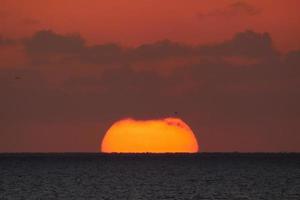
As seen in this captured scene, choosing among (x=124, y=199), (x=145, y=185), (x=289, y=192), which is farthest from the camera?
(x=145, y=185)

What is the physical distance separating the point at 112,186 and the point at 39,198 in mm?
22359

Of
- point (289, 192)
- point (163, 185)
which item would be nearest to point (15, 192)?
point (163, 185)

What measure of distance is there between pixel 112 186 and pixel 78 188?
5772 millimetres

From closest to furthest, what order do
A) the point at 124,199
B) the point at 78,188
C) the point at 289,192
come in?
the point at 124,199, the point at 289,192, the point at 78,188

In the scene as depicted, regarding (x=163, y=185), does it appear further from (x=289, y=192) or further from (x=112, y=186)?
(x=289, y=192)

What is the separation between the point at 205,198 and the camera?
86.9 m

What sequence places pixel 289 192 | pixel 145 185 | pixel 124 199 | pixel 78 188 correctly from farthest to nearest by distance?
pixel 145 185 → pixel 78 188 → pixel 289 192 → pixel 124 199

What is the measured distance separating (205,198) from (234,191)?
1097 cm

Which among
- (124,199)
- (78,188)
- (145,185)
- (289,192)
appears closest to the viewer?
(124,199)

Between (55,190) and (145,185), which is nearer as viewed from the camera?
(55,190)

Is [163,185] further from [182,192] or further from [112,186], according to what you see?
[182,192]

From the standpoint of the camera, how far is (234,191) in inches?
3821

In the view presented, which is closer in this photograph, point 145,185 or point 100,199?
point 100,199

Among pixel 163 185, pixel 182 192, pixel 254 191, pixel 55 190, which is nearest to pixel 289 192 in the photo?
pixel 254 191
